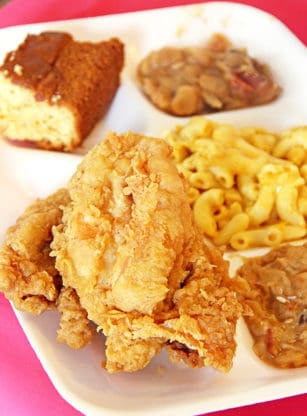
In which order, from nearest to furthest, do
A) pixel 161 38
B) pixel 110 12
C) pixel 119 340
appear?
1. pixel 119 340
2. pixel 161 38
3. pixel 110 12

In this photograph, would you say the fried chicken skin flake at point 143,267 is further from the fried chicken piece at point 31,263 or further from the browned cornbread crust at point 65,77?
the browned cornbread crust at point 65,77

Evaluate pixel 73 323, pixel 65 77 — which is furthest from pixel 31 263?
pixel 65 77

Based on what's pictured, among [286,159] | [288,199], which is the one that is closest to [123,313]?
[288,199]

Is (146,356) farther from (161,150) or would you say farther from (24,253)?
(161,150)

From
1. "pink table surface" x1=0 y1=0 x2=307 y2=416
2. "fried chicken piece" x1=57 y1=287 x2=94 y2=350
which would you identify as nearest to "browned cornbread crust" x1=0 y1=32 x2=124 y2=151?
"pink table surface" x1=0 y1=0 x2=307 y2=416

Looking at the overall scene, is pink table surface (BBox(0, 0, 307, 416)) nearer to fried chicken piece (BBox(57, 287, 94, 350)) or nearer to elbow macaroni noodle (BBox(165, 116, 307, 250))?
fried chicken piece (BBox(57, 287, 94, 350))
